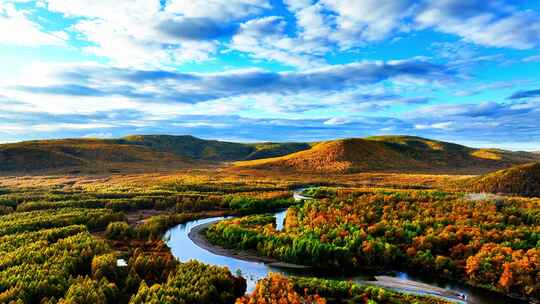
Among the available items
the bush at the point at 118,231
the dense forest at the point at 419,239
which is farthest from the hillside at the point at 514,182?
the bush at the point at 118,231

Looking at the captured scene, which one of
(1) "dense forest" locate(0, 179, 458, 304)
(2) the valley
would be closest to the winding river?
(2) the valley

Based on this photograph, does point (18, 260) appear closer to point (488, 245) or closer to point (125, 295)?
point (125, 295)

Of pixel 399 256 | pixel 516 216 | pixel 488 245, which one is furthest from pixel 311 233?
pixel 516 216

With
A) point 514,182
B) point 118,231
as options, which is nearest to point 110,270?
point 118,231

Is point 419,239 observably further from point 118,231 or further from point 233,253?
point 118,231

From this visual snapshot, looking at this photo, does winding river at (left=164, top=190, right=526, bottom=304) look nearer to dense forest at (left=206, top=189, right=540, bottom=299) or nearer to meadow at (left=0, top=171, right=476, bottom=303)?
dense forest at (left=206, top=189, right=540, bottom=299)

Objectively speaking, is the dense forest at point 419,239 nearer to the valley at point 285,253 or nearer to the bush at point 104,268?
the valley at point 285,253
